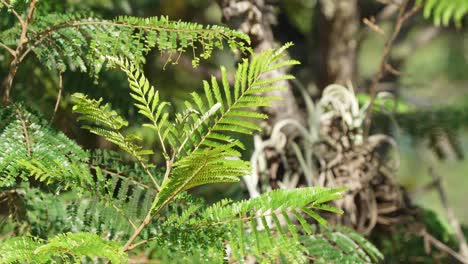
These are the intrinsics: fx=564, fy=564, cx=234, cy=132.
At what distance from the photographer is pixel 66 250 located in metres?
0.39

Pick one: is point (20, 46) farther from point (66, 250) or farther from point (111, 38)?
point (66, 250)

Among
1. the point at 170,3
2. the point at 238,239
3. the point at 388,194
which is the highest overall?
the point at 170,3

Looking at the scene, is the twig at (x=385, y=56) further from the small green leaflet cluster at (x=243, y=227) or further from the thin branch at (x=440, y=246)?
the small green leaflet cluster at (x=243, y=227)

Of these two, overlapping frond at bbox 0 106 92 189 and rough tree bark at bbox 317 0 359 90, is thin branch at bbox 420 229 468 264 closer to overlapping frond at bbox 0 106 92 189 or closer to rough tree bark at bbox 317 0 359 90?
rough tree bark at bbox 317 0 359 90

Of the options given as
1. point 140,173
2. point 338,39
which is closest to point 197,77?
point 338,39

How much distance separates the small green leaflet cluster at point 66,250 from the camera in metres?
0.39

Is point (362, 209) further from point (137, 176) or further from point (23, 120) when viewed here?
point (23, 120)

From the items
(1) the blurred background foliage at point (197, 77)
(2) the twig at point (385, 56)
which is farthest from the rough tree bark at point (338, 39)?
(2) the twig at point (385, 56)

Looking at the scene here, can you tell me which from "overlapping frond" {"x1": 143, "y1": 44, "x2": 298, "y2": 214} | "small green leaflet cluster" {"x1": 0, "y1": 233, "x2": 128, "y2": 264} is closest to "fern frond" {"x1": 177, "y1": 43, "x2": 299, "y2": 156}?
"overlapping frond" {"x1": 143, "y1": 44, "x2": 298, "y2": 214}

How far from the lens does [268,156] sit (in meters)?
0.86

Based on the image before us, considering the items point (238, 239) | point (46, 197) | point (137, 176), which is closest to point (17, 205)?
point (46, 197)

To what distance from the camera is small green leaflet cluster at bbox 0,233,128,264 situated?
39 centimetres

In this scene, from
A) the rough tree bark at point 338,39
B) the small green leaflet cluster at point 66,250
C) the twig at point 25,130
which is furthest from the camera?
the rough tree bark at point 338,39

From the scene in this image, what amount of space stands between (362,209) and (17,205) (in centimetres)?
49
